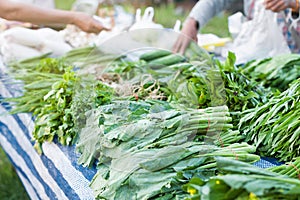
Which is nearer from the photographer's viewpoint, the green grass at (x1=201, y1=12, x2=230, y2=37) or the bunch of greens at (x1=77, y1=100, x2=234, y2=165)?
the bunch of greens at (x1=77, y1=100, x2=234, y2=165)

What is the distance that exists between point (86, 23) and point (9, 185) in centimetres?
113

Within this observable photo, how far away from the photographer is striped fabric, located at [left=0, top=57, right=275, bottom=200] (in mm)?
1566

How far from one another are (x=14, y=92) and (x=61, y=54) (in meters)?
0.48

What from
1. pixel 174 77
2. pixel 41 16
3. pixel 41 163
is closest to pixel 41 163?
pixel 41 163

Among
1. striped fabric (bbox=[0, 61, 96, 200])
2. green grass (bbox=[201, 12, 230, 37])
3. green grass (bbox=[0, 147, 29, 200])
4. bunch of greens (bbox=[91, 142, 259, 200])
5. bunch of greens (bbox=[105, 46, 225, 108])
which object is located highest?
bunch of greens (bbox=[105, 46, 225, 108])

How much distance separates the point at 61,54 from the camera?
2.80 m

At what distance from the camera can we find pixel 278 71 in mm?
2094

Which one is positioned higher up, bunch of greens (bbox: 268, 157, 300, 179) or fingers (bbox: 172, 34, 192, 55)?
fingers (bbox: 172, 34, 192, 55)

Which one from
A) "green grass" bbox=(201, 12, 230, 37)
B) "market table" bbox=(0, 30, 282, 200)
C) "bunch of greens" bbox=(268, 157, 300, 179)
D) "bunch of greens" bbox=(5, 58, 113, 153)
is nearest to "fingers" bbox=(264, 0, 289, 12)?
"bunch of greens" bbox=(5, 58, 113, 153)

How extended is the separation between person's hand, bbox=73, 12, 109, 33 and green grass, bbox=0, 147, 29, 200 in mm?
1034

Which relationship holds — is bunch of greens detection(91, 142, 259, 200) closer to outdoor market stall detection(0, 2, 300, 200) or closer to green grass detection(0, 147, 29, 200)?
outdoor market stall detection(0, 2, 300, 200)

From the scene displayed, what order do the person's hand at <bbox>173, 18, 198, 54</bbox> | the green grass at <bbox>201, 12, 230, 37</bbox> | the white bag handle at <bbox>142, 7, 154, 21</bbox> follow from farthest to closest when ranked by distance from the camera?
the green grass at <bbox>201, 12, 230, 37</bbox>
the white bag handle at <bbox>142, 7, 154, 21</bbox>
the person's hand at <bbox>173, 18, 198, 54</bbox>

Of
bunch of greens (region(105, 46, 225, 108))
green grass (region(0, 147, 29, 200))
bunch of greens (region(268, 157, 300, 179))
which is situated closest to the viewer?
bunch of greens (region(268, 157, 300, 179))

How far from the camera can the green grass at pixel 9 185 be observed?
2889 mm
